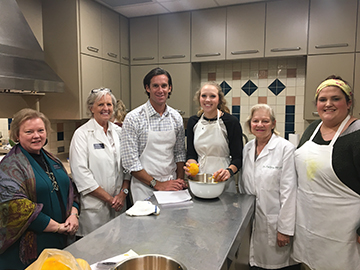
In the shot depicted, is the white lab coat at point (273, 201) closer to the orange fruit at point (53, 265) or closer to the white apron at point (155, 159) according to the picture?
the white apron at point (155, 159)

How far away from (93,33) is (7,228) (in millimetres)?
2021

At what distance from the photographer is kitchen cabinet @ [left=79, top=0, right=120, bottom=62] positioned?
257 centimetres

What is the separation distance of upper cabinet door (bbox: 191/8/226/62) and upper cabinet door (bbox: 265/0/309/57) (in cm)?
45

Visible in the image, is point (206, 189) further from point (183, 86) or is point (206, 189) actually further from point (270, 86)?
point (270, 86)

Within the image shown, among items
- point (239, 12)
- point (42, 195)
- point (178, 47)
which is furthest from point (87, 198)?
point (239, 12)

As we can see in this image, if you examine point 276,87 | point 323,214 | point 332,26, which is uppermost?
point 332,26

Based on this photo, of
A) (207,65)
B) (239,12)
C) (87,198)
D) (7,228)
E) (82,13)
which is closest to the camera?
(7,228)

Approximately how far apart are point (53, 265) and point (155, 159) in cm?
115

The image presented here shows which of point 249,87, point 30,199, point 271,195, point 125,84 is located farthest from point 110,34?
point 271,195

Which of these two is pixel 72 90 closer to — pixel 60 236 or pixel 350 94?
pixel 60 236

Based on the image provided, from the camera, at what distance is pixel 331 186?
134cm

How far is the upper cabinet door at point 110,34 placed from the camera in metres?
2.83

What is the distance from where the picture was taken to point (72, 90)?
2.57 meters

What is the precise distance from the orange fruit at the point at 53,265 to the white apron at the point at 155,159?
1.12 meters
